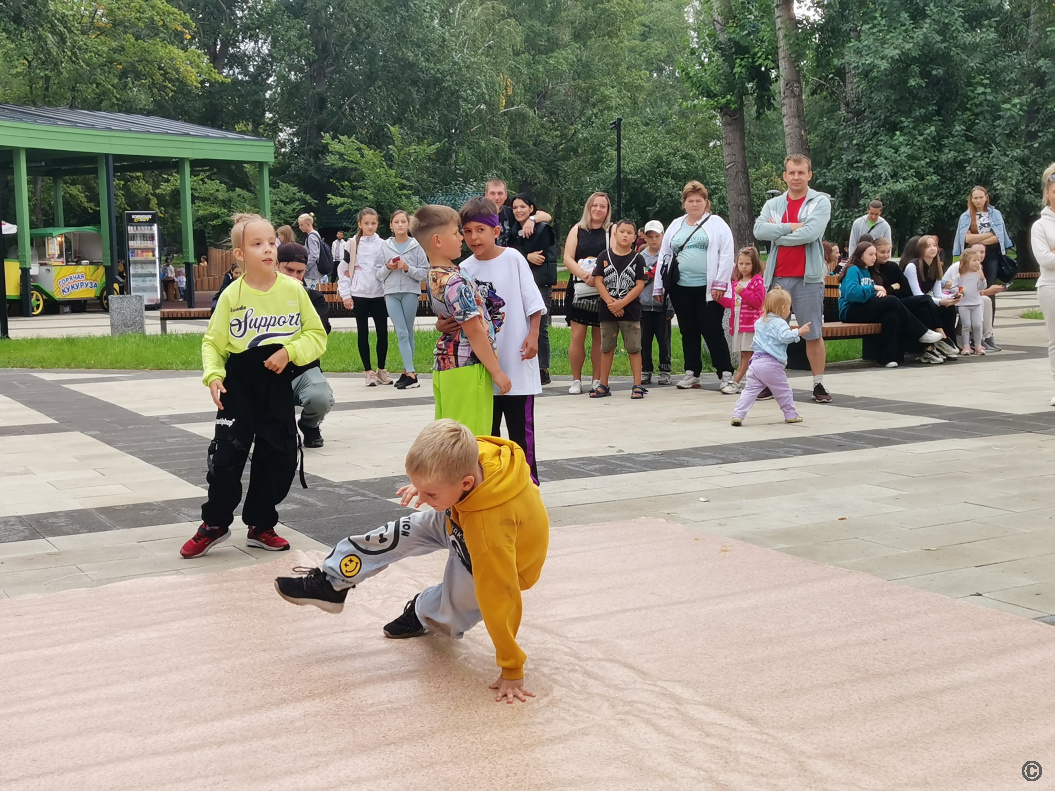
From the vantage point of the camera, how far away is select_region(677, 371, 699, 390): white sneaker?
11664 millimetres

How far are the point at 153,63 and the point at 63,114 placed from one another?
1242cm

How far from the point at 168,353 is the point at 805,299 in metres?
9.10

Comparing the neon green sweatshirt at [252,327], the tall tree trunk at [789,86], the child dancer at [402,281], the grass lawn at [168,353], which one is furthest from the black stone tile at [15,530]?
the tall tree trunk at [789,86]

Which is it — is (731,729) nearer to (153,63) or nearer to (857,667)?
(857,667)

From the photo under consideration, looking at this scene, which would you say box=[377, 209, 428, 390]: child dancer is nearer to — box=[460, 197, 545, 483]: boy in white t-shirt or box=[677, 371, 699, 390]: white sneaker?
box=[677, 371, 699, 390]: white sneaker

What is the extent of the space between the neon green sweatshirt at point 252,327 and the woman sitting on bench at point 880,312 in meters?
9.56

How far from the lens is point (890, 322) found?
13.6m

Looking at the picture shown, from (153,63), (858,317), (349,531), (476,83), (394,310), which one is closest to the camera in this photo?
(349,531)

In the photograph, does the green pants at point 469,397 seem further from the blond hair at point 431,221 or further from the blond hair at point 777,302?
the blond hair at point 777,302

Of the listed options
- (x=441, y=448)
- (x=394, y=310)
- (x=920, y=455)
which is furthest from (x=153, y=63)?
(x=441, y=448)

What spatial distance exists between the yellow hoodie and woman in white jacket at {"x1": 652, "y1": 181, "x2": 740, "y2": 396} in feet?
24.7

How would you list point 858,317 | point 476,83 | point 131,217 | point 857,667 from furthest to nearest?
1. point 476,83
2. point 131,217
3. point 858,317
4. point 857,667

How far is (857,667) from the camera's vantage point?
3.87 meters

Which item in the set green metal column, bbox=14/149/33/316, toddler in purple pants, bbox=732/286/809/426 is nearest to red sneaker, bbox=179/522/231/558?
toddler in purple pants, bbox=732/286/809/426
